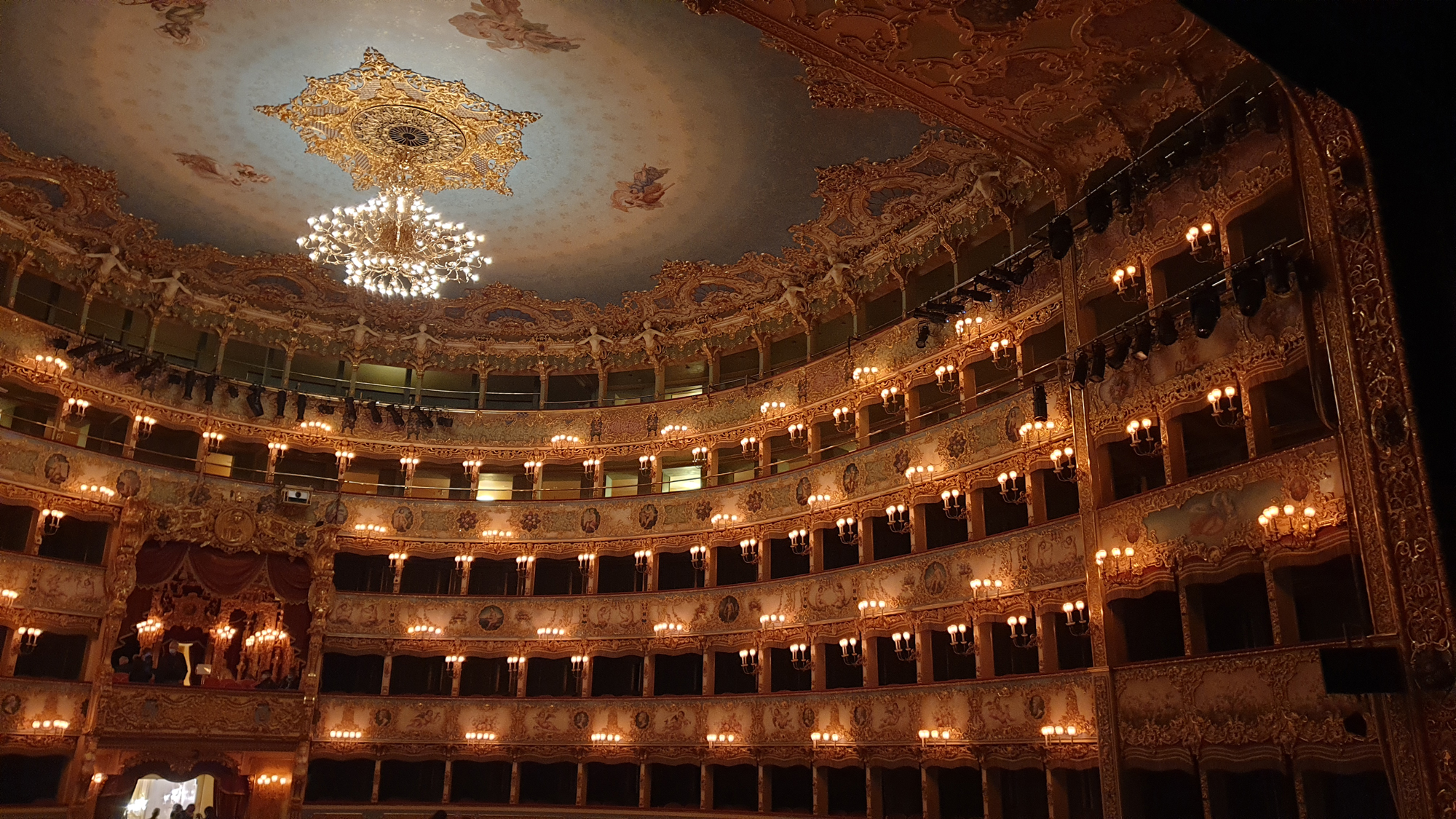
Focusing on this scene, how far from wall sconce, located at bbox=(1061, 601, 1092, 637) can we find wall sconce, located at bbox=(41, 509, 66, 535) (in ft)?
71.9

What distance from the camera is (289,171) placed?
19.9m

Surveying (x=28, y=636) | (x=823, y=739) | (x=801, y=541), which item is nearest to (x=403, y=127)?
(x=801, y=541)

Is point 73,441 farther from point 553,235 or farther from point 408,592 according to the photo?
point 553,235

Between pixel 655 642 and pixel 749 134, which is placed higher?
pixel 749 134

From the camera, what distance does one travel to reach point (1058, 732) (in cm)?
1553

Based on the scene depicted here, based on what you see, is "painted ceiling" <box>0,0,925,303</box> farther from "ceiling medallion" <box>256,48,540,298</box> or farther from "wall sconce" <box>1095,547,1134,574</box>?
"wall sconce" <box>1095,547,1134,574</box>

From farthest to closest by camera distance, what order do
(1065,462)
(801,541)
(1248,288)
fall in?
(801,541), (1065,462), (1248,288)

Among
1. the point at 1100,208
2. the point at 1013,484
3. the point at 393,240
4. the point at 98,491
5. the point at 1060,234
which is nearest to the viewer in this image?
the point at 1100,208

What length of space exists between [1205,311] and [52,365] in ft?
80.8

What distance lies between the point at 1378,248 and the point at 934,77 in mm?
6787

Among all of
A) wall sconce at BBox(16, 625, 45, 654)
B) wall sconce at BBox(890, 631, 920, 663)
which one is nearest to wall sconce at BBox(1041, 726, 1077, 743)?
wall sconce at BBox(890, 631, 920, 663)

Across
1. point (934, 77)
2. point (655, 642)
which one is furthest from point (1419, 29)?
point (655, 642)

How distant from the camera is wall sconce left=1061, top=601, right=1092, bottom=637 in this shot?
15.7 m

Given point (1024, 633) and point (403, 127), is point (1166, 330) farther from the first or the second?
point (403, 127)
